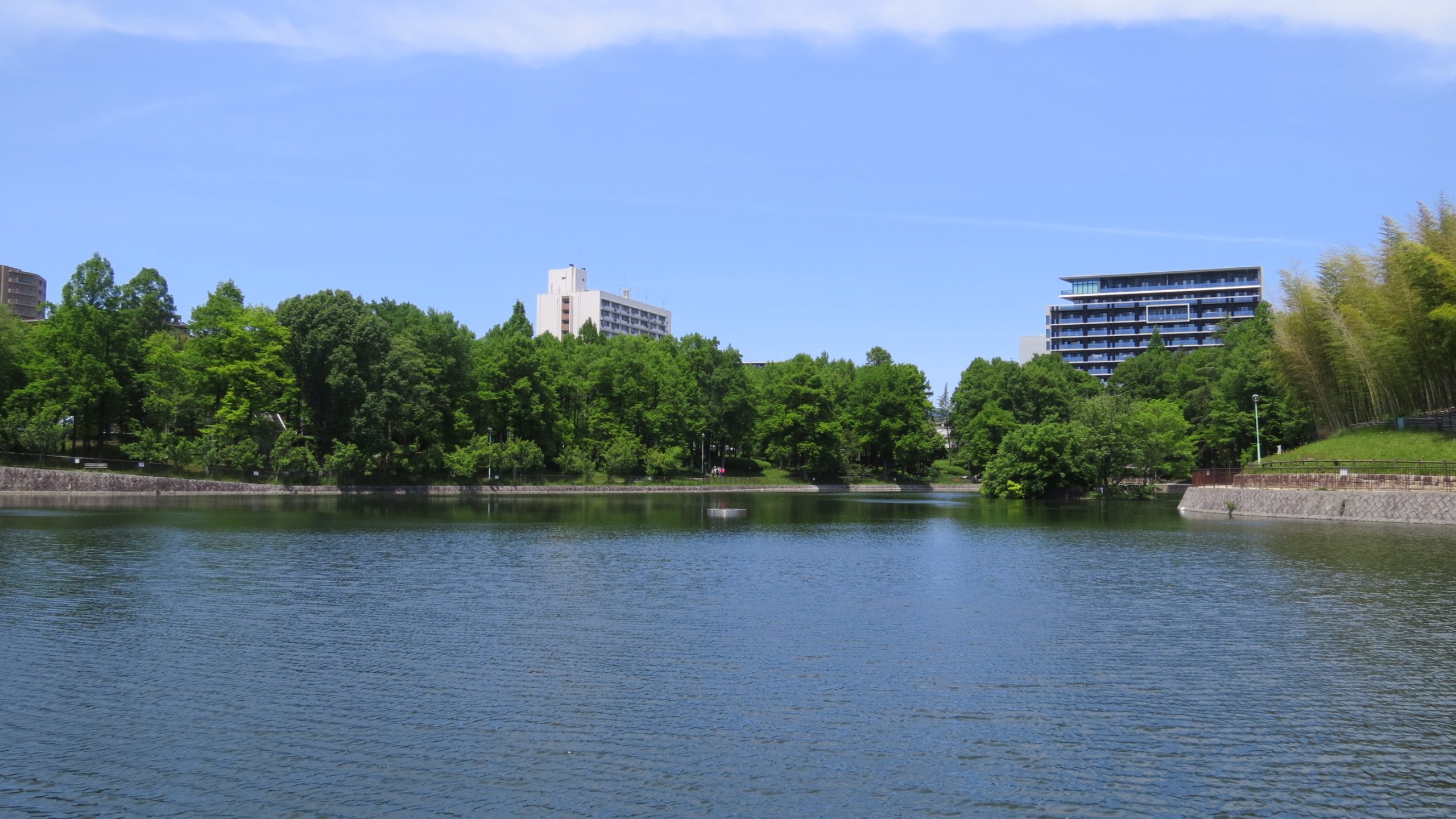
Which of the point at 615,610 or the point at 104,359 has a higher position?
the point at 104,359

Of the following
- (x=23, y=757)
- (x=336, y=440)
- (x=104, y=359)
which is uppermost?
(x=104, y=359)

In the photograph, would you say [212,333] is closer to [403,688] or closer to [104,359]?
[104,359]

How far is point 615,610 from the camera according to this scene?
24.2 m

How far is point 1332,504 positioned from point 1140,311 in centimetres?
12505

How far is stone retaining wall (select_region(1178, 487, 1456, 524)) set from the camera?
1900 inches

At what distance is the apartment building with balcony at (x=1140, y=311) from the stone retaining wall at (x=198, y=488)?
3815 inches

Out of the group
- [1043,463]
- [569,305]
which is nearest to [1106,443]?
[1043,463]

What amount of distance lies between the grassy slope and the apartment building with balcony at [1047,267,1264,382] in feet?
343

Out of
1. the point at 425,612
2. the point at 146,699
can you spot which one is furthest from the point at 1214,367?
the point at 146,699

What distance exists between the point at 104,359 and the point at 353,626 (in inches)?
2858

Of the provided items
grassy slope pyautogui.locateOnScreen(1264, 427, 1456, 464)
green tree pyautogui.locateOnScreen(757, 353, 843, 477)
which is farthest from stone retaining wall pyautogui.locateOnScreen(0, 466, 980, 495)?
grassy slope pyautogui.locateOnScreen(1264, 427, 1456, 464)

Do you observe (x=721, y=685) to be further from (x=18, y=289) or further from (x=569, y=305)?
(x=18, y=289)

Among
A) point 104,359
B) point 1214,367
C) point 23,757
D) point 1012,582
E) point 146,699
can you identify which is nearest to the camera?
point 23,757

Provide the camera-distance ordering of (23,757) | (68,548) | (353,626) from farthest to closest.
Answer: (68,548) < (353,626) < (23,757)
